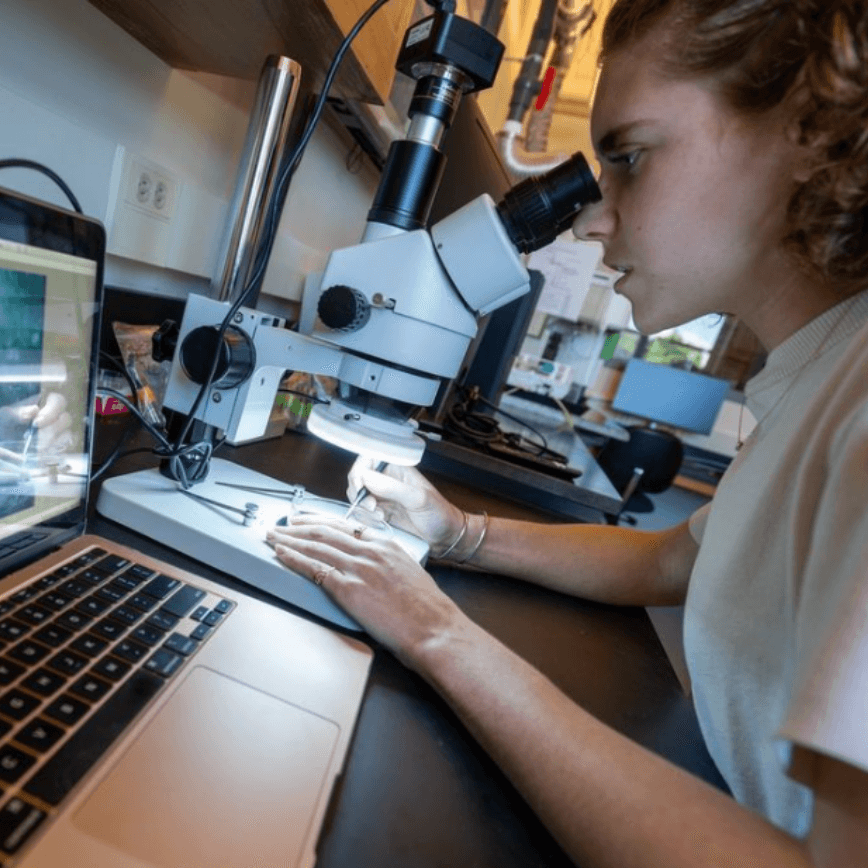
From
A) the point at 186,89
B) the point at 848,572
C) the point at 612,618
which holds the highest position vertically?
the point at 186,89

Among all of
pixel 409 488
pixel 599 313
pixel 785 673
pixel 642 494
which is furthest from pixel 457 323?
pixel 599 313

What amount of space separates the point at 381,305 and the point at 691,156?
0.32m

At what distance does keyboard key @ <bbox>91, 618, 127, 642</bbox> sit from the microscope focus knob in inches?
11.2

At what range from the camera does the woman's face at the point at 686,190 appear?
471 mm

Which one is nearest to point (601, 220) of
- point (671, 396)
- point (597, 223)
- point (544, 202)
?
Result: point (597, 223)

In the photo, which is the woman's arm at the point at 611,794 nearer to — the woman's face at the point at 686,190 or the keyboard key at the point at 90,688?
the keyboard key at the point at 90,688

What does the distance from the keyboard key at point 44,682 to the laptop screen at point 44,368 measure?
0.10 m

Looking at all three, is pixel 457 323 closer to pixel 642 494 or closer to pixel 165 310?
pixel 165 310

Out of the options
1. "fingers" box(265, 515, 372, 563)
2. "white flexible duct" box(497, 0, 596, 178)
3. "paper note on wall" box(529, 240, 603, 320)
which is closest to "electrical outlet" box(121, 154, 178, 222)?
"fingers" box(265, 515, 372, 563)

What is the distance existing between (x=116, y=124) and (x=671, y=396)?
416 cm

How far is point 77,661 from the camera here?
0.30 meters

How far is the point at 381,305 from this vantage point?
1.55ft

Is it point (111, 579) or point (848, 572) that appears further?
point (111, 579)

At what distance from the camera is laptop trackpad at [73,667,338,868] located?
9.2 inches
